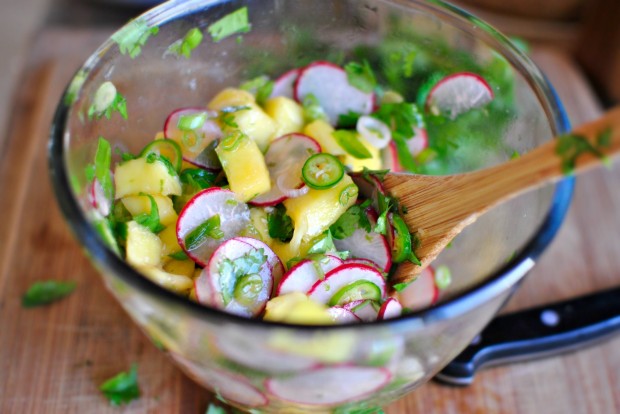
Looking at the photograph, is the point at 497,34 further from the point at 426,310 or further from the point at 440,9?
the point at 426,310

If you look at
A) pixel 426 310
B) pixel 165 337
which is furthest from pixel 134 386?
pixel 426 310

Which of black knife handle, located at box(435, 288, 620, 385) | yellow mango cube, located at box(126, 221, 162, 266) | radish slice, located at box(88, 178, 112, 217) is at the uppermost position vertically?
radish slice, located at box(88, 178, 112, 217)

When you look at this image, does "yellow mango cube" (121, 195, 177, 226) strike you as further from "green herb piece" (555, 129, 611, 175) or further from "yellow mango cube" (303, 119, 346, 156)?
"green herb piece" (555, 129, 611, 175)

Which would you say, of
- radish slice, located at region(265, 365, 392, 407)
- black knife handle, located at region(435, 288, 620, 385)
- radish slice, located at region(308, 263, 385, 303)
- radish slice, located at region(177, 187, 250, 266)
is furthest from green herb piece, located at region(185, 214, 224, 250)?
black knife handle, located at region(435, 288, 620, 385)

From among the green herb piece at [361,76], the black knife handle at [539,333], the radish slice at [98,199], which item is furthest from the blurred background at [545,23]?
the radish slice at [98,199]

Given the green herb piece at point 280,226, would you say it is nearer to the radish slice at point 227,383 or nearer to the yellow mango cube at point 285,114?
the yellow mango cube at point 285,114

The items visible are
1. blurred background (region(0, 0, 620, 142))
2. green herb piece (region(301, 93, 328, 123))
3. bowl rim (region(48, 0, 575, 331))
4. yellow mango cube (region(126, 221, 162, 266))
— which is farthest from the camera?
blurred background (region(0, 0, 620, 142))

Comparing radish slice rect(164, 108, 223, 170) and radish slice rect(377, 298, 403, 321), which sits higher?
radish slice rect(164, 108, 223, 170)
